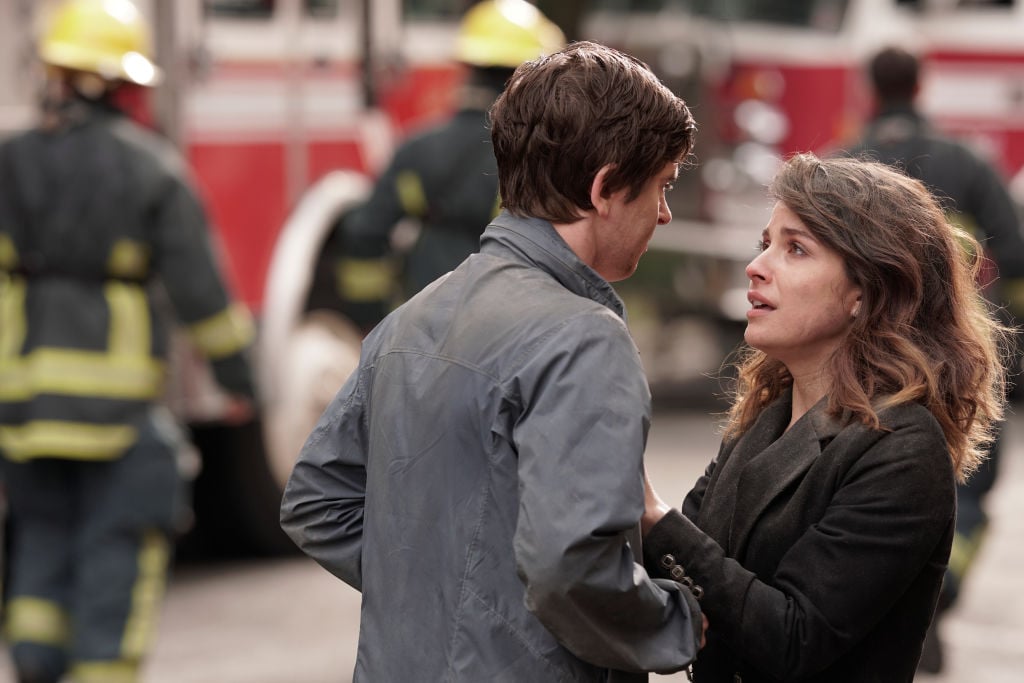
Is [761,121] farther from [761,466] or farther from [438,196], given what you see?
[761,466]

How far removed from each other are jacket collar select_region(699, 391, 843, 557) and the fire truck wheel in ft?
14.9

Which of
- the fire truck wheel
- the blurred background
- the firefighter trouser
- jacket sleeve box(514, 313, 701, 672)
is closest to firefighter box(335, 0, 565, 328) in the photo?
the blurred background

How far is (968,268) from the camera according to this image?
8.44 feet

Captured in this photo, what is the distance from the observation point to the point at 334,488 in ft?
8.07

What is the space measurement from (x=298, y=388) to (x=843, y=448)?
190 inches

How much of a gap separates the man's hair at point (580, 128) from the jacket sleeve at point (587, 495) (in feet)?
0.66

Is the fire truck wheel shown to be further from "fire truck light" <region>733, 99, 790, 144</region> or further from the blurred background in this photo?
"fire truck light" <region>733, 99, 790, 144</region>

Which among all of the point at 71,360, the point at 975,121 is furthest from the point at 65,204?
the point at 975,121

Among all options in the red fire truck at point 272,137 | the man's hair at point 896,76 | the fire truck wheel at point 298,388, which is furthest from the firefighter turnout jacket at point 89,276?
the man's hair at point 896,76

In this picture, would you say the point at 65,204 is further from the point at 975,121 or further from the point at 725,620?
the point at 975,121

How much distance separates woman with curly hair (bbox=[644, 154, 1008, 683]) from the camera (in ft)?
7.59

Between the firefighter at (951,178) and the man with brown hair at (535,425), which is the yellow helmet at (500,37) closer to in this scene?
the firefighter at (951,178)

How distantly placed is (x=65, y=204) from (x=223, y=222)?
5.98 feet

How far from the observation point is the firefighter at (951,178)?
5422 millimetres
